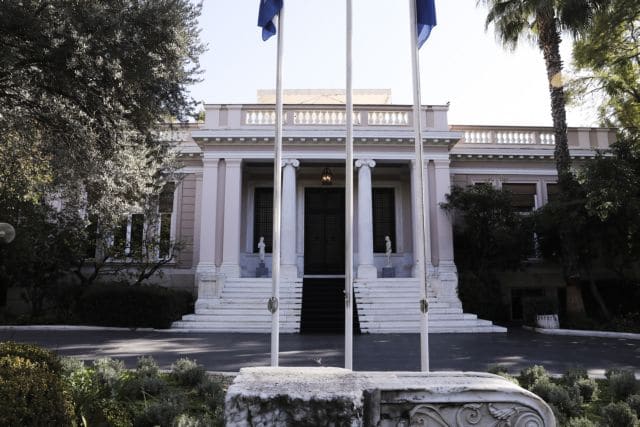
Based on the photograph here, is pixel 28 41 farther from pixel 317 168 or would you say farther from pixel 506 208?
pixel 506 208

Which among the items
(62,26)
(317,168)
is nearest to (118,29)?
(62,26)

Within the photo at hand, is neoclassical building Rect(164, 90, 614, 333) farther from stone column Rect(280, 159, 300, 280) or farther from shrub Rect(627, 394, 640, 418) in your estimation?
shrub Rect(627, 394, 640, 418)

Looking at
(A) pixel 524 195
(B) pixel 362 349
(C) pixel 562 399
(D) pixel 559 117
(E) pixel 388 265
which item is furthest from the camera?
(A) pixel 524 195

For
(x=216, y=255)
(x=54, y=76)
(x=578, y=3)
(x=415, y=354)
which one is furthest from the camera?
(x=216, y=255)

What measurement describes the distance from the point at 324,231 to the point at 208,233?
16.0ft

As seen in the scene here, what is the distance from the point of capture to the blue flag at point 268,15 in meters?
7.50

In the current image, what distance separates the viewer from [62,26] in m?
7.68

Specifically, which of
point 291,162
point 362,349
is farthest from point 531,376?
point 291,162

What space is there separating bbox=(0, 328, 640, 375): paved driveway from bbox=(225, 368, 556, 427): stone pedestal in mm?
4875

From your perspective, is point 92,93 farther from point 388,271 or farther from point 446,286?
point 388,271

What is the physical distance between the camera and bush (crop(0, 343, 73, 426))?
3.44 m

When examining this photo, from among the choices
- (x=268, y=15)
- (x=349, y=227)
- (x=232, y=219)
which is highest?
(x=268, y=15)

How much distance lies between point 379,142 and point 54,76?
12000 millimetres

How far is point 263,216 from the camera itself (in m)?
20.7
